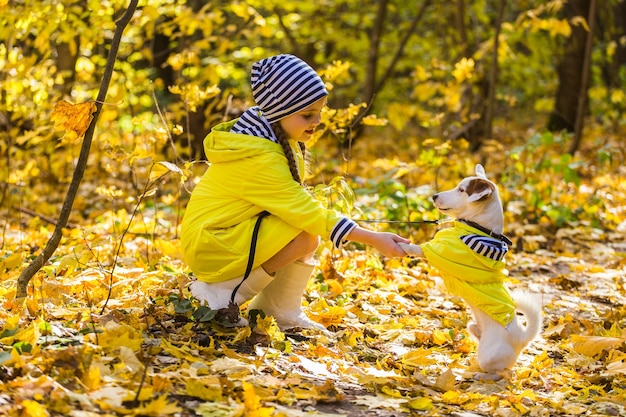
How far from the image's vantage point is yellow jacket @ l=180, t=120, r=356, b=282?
11.3 ft

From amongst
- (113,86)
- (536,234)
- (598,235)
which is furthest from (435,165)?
(113,86)

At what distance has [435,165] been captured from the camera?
6500 mm

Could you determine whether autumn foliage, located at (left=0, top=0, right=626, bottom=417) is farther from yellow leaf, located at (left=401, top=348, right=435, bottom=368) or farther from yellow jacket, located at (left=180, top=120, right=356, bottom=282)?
yellow jacket, located at (left=180, top=120, right=356, bottom=282)

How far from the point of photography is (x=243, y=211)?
3.56 m

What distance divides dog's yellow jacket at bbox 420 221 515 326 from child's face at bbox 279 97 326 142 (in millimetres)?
817

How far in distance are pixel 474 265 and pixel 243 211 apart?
1107 mm

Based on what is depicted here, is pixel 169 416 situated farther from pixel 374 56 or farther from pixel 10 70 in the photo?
pixel 374 56

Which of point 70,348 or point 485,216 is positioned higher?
point 485,216

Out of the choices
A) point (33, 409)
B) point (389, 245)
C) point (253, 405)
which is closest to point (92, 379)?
point (33, 409)

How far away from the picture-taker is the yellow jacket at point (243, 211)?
11.3 ft

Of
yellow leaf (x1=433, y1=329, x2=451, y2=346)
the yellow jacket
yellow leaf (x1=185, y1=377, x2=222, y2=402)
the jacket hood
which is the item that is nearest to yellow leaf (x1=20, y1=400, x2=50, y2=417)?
yellow leaf (x1=185, y1=377, x2=222, y2=402)

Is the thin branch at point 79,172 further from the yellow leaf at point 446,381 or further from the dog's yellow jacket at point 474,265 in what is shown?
the yellow leaf at point 446,381

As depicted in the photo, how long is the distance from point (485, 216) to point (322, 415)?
123 cm

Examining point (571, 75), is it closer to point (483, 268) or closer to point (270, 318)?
point (483, 268)
